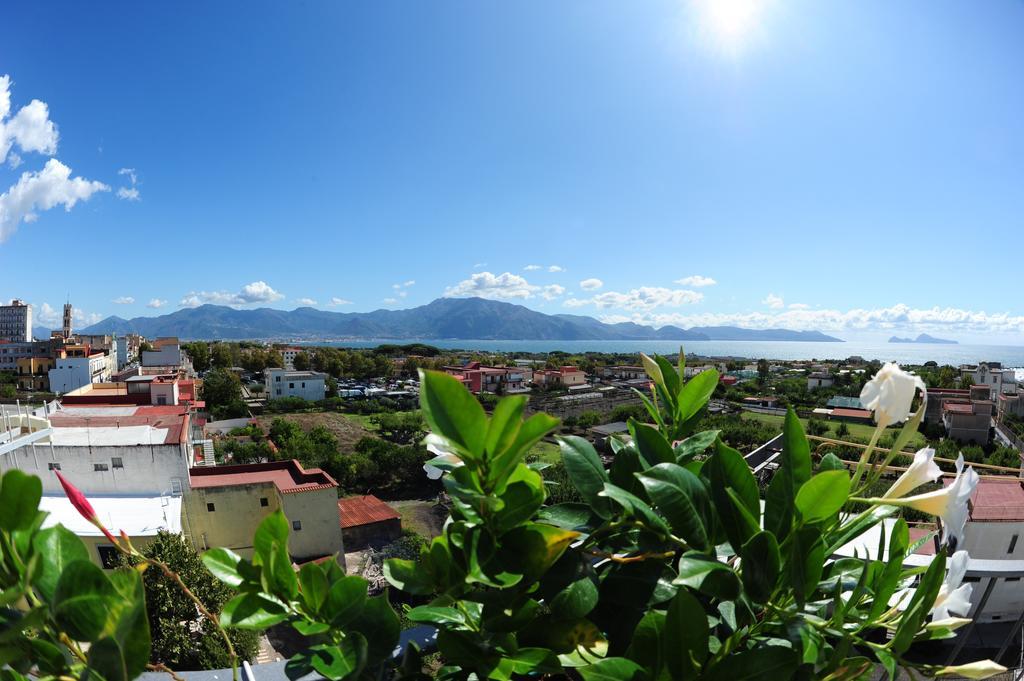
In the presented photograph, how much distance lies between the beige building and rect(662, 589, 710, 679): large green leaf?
23.0ft

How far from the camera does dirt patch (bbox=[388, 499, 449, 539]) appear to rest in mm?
12552

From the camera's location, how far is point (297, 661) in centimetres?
41

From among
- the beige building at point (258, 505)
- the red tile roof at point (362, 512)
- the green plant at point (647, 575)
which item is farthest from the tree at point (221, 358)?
the green plant at point (647, 575)

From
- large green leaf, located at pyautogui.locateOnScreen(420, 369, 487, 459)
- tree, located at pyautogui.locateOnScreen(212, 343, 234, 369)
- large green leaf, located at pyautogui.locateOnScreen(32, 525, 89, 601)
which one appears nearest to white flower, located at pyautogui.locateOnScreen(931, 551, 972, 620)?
large green leaf, located at pyautogui.locateOnScreen(420, 369, 487, 459)

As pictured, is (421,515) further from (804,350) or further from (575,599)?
(804,350)

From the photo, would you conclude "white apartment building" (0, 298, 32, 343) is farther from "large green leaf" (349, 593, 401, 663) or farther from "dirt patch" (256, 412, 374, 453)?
"large green leaf" (349, 593, 401, 663)

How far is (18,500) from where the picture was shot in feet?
1.02

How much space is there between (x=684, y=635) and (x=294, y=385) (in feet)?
107

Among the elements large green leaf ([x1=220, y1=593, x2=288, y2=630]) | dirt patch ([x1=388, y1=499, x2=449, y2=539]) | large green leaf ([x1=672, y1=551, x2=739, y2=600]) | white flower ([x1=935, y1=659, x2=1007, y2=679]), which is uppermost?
large green leaf ([x1=672, y1=551, x2=739, y2=600])

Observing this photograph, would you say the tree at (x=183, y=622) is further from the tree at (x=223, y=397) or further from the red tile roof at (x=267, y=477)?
the tree at (x=223, y=397)

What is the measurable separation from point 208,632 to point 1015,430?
2976 centimetres

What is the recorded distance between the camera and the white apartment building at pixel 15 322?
45.3 meters

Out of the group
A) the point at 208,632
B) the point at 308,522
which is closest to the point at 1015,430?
the point at 308,522

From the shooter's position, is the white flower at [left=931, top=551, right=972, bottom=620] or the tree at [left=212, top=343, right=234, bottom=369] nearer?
the white flower at [left=931, top=551, right=972, bottom=620]
